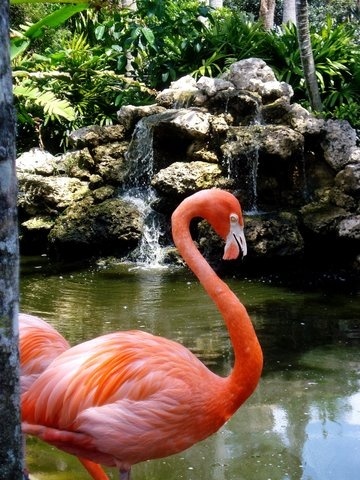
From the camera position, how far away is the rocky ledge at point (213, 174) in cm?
887

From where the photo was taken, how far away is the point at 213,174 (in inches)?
377

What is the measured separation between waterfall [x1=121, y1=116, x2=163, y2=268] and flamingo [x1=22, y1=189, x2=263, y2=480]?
6985mm

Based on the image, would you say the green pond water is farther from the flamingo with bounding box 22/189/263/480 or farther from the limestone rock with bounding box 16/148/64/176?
the limestone rock with bounding box 16/148/64/176

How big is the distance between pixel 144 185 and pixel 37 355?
7.90 meters

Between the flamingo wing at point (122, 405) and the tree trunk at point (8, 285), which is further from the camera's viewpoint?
the flamingo wing at point (122, 405)

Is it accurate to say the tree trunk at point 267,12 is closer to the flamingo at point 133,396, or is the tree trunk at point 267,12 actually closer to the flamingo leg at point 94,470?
the flamingo at point 133,396

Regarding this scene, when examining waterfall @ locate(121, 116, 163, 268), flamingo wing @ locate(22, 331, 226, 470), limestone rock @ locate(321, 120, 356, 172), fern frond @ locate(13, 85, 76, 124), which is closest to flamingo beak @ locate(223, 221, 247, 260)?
flamingo wing @ locate(22, 331, 226, 470)

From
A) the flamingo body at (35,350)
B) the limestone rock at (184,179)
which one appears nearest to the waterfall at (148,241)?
the limestone rock at (184,179)

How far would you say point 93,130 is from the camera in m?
10.9

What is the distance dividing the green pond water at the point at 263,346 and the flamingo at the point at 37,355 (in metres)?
0.36

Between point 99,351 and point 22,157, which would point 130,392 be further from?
point 22,157

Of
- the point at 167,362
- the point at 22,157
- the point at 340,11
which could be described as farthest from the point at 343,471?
the point at 340,11

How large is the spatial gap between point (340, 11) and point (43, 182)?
22.9 m

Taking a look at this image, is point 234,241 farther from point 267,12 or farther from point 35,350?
point 267,12
